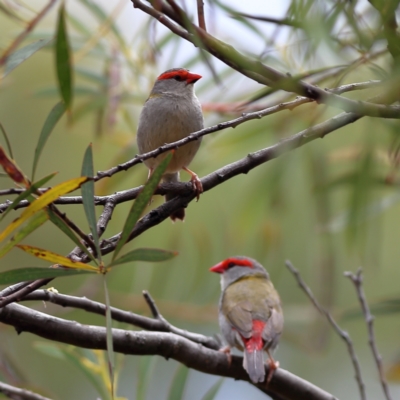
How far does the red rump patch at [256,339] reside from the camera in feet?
12.5

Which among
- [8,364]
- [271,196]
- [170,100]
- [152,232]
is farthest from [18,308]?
[152,232]

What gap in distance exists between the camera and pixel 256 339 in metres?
4.01

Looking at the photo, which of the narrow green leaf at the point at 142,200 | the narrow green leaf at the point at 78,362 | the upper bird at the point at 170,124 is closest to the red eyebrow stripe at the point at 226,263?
the upper bird at the point at 170,124

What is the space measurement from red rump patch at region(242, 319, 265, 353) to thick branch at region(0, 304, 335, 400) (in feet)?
2.33

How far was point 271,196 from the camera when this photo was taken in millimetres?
1620

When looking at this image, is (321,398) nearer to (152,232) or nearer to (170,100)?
(170,100)

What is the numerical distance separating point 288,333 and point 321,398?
192cm

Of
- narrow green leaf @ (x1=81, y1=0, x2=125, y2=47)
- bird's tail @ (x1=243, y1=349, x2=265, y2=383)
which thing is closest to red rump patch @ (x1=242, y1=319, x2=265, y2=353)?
bird's tail @ (x1=243, y1=349, x2=265, y2=383)

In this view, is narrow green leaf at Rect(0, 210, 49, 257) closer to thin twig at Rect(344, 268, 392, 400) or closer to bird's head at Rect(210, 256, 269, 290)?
thin twig at Rect(344, 268, 392, 400)

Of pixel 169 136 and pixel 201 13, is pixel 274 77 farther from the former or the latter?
pixel 169 136

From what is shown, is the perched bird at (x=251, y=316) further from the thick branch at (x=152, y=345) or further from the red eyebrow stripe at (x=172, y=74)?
the red eyebrow stripe at (x=172, y=74)

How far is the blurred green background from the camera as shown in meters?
1.58

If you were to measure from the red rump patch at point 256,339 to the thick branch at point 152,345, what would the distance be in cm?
71

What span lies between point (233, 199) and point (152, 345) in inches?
153
